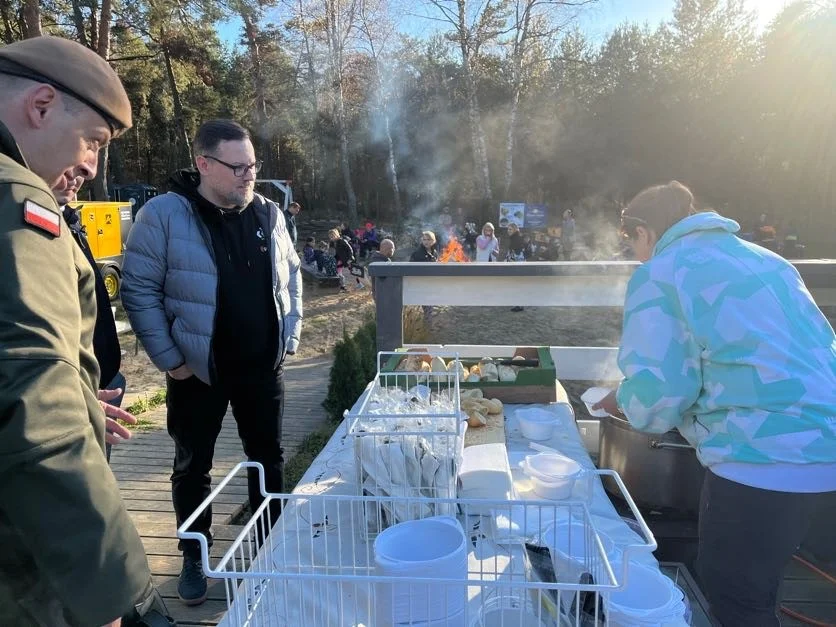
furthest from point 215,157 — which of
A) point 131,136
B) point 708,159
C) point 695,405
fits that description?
point 131,136

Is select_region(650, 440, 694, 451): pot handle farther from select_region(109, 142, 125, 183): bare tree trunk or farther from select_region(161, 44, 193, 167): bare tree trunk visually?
select_region(109, 142, 125, 183): bare tree trunk

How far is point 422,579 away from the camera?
0.82 m

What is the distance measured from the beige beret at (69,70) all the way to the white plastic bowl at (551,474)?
1370mm

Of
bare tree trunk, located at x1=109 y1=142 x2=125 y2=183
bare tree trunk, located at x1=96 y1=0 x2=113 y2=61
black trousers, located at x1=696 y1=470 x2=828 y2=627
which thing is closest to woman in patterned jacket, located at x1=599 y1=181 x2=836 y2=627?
black trousers, located at x1=696 y1=470 x2=828 y2=627

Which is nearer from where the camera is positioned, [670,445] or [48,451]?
[48,451]

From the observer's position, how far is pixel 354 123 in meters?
26.5

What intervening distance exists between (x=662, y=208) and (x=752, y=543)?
0.96 meters

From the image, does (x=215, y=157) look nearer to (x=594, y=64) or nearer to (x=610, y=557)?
(x=610, y=557)

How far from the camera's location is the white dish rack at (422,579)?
88 cm

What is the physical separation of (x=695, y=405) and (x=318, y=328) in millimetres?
8353

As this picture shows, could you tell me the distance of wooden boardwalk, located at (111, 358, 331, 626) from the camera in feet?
8.02

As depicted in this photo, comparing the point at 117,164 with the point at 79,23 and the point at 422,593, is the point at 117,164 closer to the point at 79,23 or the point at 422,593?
the point at 79,23

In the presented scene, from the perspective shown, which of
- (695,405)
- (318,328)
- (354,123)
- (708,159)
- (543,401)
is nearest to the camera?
(695,405)

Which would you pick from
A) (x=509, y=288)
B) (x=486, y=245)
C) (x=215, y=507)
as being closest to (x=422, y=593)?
(x=509, y=288)
